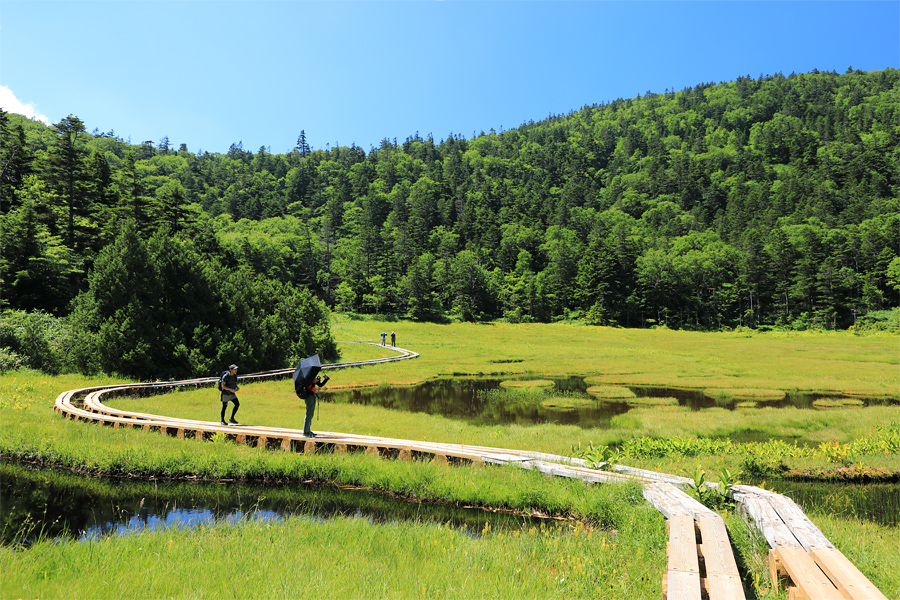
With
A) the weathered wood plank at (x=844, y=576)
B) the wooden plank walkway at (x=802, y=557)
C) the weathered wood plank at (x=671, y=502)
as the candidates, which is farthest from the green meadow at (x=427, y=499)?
the weathered wood plank at (x=844, y=576)

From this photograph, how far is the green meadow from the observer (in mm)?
6535

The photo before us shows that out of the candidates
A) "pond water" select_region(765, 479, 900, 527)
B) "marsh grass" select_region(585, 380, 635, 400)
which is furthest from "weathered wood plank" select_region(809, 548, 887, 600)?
"marsh grass" select_region(585, 380, 635, 400)

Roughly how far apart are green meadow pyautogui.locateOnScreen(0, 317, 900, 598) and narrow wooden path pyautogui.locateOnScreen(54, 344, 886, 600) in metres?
0.50

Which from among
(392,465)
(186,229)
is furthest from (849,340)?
(186,229)

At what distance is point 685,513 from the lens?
8.15m

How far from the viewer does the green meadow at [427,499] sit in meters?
6.54

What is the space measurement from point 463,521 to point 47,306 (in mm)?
47199

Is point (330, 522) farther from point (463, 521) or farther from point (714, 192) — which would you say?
point (714, 192)

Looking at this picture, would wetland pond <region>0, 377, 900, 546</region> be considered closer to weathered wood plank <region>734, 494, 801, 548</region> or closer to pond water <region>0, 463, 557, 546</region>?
pond water <region>0, 463, 557, 546</region>

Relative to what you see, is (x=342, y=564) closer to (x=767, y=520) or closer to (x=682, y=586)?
(x=682, y=586)

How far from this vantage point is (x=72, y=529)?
959 centimetres

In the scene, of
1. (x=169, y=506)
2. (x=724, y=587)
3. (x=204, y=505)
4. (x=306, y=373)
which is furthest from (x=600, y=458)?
(x=169, y=506)

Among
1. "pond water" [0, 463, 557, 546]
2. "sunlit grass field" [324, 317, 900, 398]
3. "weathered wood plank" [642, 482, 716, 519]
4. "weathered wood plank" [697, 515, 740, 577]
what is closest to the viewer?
"weathered wood plank" [697, 515, 740, 577]

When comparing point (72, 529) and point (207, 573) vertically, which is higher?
point (207, 573)
